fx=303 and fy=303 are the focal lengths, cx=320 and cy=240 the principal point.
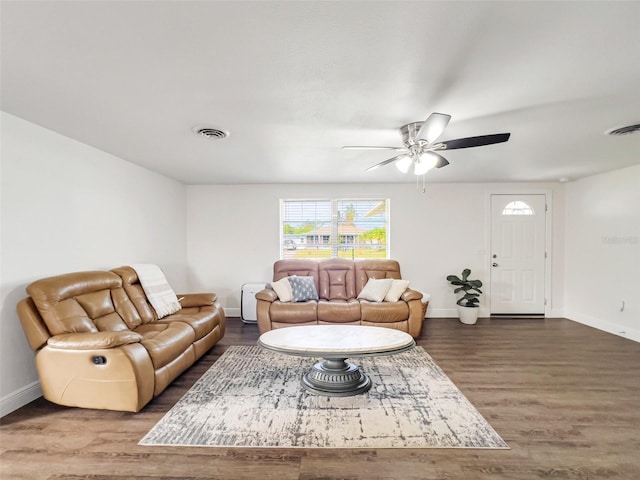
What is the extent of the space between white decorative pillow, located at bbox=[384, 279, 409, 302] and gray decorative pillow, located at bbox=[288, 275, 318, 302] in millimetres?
1025

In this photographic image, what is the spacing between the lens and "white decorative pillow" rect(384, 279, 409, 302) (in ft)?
13.5

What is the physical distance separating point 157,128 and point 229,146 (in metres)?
0.68

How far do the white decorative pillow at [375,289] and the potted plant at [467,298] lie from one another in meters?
1.29

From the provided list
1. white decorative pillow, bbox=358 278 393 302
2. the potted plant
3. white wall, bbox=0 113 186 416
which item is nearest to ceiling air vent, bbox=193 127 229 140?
white wall, bbox=0 113 186 416

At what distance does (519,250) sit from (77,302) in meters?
6.02

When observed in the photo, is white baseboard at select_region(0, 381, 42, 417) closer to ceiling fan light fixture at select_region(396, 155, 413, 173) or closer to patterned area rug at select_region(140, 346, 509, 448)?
patterned area rug at select_region(140, 346, 509, 448)

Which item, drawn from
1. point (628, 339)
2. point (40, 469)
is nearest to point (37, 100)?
point (40, 469)

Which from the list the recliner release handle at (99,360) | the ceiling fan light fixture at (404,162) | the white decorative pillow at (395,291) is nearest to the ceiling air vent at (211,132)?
the ceiling fan light fixture at (404,162)

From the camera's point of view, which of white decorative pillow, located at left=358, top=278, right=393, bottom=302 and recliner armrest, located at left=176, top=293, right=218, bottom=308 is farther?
white decorative pillow, located at left=358, top=278, right=393, bottom=302

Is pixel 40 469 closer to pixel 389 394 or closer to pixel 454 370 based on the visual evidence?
pixel 389 394

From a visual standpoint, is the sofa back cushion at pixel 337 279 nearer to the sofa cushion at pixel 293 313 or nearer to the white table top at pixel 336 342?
the sofa cushion at pixel 293 313

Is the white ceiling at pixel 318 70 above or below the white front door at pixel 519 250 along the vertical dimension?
above

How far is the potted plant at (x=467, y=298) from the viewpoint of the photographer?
474 centimetres

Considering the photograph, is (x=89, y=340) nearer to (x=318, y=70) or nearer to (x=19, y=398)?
(x=19, y=398)
